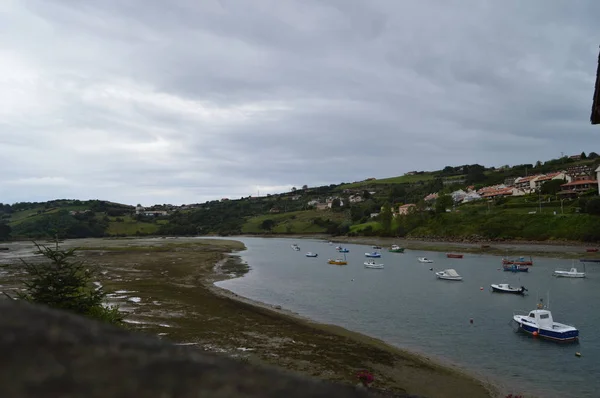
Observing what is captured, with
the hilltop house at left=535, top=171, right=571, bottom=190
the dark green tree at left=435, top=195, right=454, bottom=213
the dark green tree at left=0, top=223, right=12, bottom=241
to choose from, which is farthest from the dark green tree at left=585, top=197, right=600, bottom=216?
the dark green tree at left=0, top=223, right=12, bottom=241

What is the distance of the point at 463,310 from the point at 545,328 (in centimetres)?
914

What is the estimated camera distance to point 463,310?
38.3 meters

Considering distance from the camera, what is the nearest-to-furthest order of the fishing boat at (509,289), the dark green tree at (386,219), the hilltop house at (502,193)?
the fishing boat at (509,289) → the hilltop house at (502,193) → the dark green tree at (386,219)

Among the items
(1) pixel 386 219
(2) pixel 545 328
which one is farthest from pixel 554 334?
(1) pixel 386 219

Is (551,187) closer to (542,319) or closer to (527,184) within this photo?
(527,184)

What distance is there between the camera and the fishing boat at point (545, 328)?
2862 cm

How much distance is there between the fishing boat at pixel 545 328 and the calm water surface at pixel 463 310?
661 millimetres

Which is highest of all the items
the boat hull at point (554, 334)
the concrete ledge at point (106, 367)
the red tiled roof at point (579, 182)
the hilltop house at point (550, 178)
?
the hilltop house at point (550, 178)

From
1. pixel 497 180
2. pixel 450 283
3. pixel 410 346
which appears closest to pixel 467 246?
pixel 450 283

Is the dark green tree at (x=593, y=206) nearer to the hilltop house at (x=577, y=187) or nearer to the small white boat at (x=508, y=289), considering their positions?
the hilltop house at (x=577, y=187)

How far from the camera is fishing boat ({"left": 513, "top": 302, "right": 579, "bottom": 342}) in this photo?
2862 cm

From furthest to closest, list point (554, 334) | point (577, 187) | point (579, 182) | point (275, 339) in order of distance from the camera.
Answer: point (577, 187), point (579, 182), point (554, 334), point (275, 339)

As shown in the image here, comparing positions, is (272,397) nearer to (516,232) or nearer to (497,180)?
(516,232)

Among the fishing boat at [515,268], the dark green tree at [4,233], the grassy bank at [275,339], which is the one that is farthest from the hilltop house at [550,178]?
the dark green tree at [4,233]
